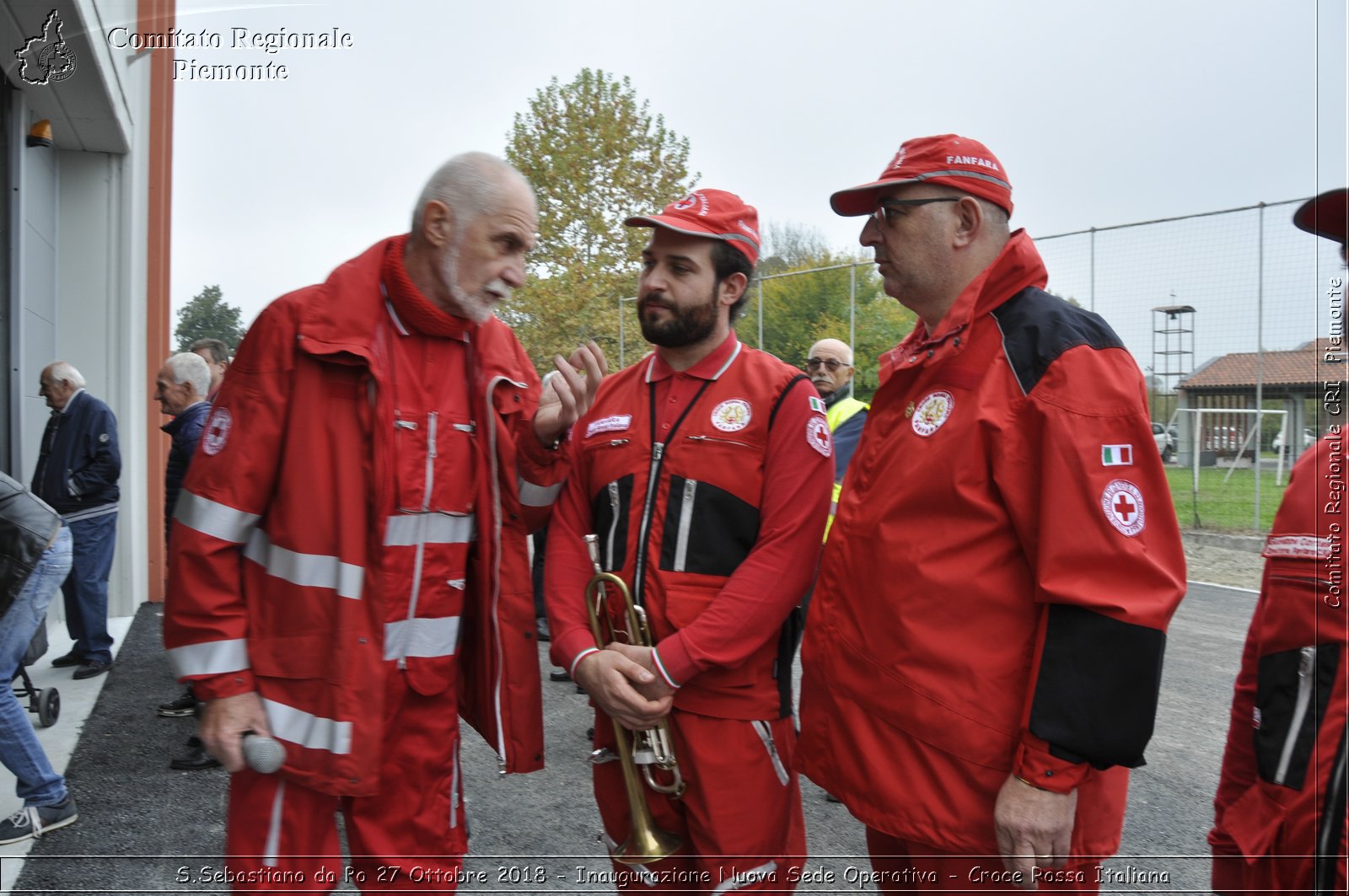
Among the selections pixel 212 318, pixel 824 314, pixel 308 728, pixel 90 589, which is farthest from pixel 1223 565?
pixel 212 318

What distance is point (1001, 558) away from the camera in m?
1.99

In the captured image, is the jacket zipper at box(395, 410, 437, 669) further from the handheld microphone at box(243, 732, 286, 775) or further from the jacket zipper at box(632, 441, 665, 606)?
the jacket zipper at box(632, 441, 665, 606)

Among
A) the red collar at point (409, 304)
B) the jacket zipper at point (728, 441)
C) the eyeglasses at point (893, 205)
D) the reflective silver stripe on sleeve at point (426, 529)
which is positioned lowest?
the reflective silver stripe on sleeve at point (426, 529)

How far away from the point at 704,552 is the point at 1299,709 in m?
1.36

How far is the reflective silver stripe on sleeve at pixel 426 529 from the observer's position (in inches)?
92.9

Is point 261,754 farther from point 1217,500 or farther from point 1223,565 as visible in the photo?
point 1217,500

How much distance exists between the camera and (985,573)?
78.2 inches

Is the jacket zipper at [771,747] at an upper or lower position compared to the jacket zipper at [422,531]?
lower

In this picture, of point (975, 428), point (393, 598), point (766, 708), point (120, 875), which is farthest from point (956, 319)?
point (120, 875)

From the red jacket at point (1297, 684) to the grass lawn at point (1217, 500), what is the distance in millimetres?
11801

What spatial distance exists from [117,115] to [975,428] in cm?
775

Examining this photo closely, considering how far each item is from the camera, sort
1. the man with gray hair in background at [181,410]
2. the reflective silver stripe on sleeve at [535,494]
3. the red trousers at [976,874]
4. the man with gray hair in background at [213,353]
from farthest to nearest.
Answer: the man with gray hair in background at [213,353] < the man with gray hair in background at [181,410] < the reflective silver stripe on sleeve at [535,494] < the red trousers at [976,874]

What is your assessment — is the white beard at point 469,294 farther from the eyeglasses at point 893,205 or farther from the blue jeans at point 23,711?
the blue jeans at point 23,711

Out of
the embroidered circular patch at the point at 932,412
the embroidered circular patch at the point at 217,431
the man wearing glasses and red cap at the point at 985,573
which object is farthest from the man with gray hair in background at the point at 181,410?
the embroidered circular patch at the point at 932,412
